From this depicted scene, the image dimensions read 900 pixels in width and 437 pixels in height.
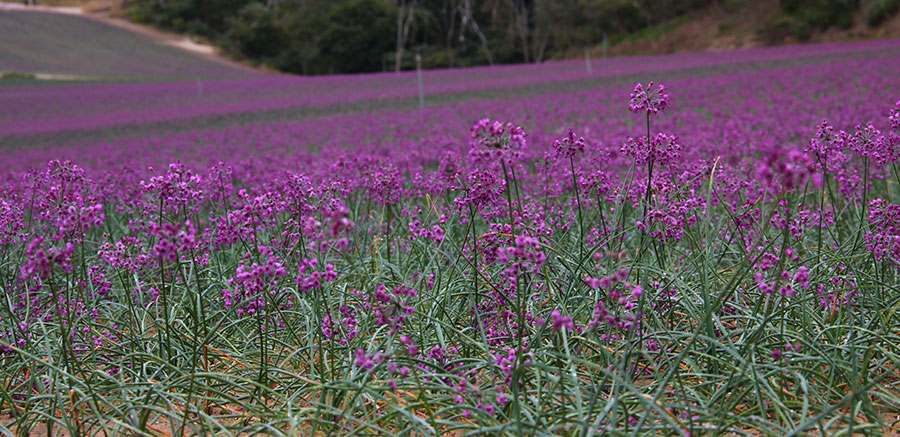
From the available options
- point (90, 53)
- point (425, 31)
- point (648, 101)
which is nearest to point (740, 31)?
point (425, 31)

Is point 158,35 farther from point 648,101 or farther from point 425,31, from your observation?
point 648,101

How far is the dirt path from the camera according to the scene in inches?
2196

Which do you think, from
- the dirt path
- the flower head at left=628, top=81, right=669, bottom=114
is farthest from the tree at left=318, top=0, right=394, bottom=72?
the flower head at left=628, top=81, right=669, bottom=114

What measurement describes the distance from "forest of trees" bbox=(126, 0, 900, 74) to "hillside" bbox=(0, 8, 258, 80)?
6214 mm

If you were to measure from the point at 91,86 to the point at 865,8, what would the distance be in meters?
43.9

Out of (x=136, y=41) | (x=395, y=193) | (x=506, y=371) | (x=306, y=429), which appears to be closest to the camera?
(x=506, y=371)

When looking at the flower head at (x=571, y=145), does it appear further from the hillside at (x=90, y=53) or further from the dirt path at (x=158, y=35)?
the dirt path at (x=158, y=35)

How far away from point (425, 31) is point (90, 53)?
85.1 feet

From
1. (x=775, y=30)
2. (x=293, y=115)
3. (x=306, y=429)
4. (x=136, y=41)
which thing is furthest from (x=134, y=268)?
(x=136, y=41)

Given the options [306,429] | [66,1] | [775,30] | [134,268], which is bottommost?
[306,429]

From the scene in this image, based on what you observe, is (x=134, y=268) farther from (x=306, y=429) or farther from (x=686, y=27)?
(x=686, y=27)

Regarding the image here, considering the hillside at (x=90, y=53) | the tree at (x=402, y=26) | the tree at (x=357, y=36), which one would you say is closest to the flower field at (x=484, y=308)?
the hillside at (x=90, y=53)

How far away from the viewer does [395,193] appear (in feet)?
13.3

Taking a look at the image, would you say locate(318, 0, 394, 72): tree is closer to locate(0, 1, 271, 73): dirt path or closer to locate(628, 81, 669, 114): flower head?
locate(0, 1, 271, 73): dirt path
